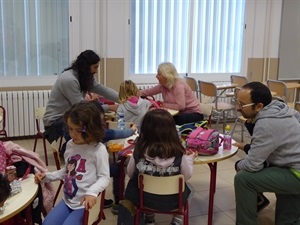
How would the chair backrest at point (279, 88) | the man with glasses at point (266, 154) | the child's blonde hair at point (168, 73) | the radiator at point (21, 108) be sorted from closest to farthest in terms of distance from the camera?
the man with glasses at point (266, 154) → the child's blonde hair at point (168, 73) → the radiator at point (21, 108) → the chair backrest at point (279, 88)

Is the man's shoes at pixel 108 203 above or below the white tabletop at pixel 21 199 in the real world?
below

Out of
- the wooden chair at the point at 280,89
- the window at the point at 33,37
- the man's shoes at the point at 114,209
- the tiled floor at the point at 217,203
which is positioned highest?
the window at the point at 33,37

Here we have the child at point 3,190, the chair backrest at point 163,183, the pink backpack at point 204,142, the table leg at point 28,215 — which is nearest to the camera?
the child at point 3,190

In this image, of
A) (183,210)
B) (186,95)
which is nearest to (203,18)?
(186,95)

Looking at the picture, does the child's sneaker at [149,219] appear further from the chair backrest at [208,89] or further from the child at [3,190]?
the chair backrest at [208,89]

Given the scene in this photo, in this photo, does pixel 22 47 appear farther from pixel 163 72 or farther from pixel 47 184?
pixel 47 184

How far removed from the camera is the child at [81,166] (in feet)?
6.63

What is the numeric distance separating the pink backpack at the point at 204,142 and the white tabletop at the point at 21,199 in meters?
1.12

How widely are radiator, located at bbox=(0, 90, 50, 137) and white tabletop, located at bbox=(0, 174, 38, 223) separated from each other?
332cm

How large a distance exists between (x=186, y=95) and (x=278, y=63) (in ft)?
10.6

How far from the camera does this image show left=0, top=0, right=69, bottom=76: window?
200 inches

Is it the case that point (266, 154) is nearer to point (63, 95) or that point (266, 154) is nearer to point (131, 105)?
point (131, 105)

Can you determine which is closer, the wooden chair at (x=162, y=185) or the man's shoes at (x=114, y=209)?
the wooden chair at (x=162, y=185)

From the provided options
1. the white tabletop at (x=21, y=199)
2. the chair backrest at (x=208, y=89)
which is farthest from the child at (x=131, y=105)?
the chair backrest at (x=208, y=89)
